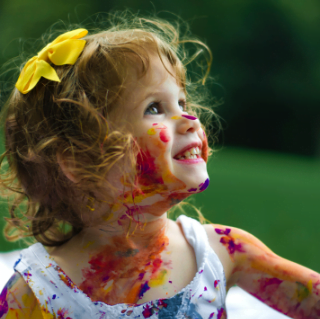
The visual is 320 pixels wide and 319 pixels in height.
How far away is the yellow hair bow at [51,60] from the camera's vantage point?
787 mm

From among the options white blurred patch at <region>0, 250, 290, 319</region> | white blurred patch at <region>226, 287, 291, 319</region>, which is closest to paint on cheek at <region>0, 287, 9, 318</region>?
white blurred patch at <region>0, 250, 290, 319</region>

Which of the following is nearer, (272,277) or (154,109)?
(154,109)

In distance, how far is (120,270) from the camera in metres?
0.81

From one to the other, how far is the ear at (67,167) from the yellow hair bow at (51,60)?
171 millimetres

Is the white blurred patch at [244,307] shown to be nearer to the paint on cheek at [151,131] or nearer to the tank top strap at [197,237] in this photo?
the tank top strap at [197,237]

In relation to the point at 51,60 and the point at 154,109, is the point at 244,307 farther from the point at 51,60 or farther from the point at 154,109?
the point at 51,60

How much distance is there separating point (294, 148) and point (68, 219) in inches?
103

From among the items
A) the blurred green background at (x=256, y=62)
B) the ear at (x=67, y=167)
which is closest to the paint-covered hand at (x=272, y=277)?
the ear at (x=67, y=167)

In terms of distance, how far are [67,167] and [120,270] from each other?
0.27m

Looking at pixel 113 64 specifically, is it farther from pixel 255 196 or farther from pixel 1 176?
pixel 255 196

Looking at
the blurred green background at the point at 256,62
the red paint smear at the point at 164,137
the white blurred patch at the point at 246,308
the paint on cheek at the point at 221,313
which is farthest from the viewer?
the blurred green background at the point at 256,62

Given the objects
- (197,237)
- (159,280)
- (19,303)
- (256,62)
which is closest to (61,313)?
(19,303)

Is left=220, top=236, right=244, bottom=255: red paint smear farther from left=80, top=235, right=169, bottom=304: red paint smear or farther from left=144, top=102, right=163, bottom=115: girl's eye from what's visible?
left=144, top=102, right=163, bottom=115: girl's eye

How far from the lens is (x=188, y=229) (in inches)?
36.5
